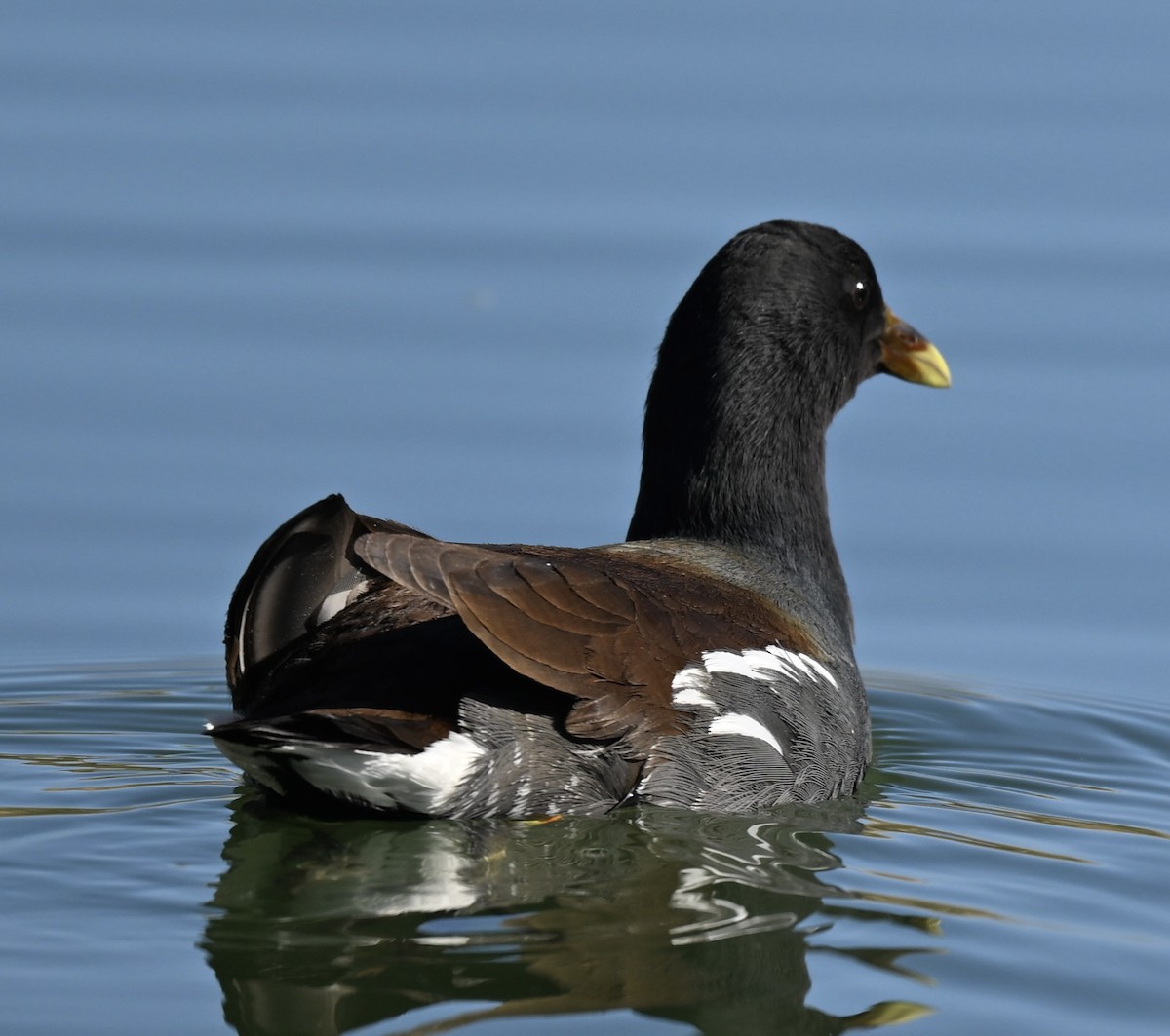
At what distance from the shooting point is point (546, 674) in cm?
528

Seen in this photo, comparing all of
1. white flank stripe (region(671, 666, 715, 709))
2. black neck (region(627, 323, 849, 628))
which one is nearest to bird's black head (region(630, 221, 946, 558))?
black neck (region(627, 323, 849, 628))

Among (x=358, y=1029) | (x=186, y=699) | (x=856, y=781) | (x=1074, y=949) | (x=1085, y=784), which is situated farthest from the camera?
(x=186, y=699)

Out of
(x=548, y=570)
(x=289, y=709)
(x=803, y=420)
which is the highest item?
(x=803, y=420)

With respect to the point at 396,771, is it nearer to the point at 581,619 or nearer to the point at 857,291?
the point at 581,619

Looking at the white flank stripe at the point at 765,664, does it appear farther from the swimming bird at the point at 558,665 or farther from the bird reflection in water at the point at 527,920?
the bird reflection in water at the point at 527,920

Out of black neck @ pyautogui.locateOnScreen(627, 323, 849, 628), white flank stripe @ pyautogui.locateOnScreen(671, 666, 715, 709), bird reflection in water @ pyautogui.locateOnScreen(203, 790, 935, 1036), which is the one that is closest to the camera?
bird reflection in water @ pyautogui.locateOnScreen(203, 790, 935, 1036)

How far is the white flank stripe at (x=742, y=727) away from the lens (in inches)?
226

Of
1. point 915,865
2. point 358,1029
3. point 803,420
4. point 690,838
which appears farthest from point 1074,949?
point 803,420

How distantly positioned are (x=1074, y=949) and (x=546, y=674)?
58.8 inches

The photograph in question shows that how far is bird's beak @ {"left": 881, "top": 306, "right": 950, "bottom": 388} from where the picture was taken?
7648 mm

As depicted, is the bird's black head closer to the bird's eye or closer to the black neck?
the black neck

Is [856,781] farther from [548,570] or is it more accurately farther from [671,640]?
[548,570]

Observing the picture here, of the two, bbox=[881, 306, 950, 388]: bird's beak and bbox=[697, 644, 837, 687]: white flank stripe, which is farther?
bbox=[881, 306, 950, 388]: bird's beak

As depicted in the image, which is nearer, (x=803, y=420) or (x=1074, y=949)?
(x=1074, y=949)
